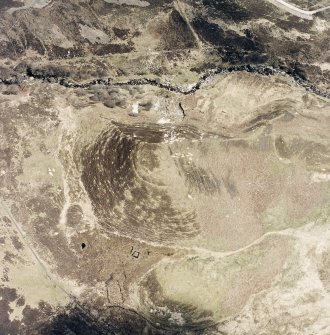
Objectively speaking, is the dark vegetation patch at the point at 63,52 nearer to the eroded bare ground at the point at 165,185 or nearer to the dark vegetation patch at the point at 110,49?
the eroded bare ground at the point at 165,185

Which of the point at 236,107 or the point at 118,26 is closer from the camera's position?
the point at 236,107

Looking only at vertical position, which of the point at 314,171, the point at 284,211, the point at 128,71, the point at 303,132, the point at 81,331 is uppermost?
the point at 128,71

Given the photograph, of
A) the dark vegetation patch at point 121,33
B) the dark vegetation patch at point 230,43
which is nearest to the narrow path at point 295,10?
the dark vegetation patch at point 230,43

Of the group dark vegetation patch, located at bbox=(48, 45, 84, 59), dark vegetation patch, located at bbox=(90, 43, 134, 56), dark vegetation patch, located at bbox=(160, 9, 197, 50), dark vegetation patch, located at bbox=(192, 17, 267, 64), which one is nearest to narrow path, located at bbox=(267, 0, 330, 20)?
dark vegetation patch, located at bbox=(192, 17, 267, 64)

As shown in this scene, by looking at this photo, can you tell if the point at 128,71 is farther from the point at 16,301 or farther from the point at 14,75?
the point at 16,301

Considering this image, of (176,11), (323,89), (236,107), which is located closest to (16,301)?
(236,107)

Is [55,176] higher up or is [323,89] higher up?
[323,89]

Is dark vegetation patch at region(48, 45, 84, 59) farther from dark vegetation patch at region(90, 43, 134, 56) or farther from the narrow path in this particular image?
the narrow path

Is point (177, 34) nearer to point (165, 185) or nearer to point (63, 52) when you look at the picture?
point (63, 52)
